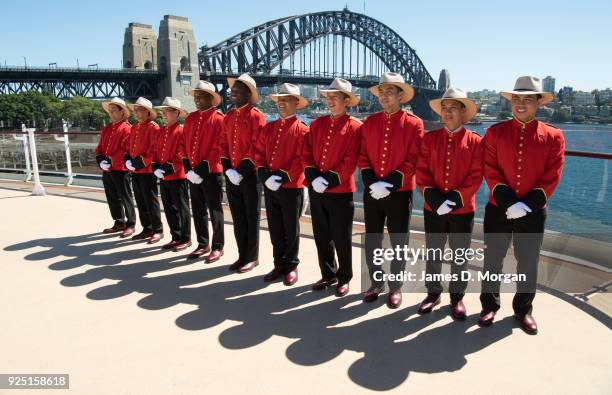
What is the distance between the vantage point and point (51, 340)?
8.45 ft

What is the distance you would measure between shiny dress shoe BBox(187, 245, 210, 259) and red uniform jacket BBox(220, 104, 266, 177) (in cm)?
93

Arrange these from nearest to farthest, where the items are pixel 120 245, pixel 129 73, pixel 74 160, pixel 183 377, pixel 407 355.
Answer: pixel 183 377
pixel 407 355
pixel 120 245
pixel 74 160
pixel 129 73

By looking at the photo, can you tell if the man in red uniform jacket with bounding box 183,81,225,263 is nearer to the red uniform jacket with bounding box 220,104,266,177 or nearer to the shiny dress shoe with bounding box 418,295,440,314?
the red uniform jacket with bounding box 220,104,266,177

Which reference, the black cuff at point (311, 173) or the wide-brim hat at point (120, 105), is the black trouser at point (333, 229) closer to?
the black cuff at point (311, 173)

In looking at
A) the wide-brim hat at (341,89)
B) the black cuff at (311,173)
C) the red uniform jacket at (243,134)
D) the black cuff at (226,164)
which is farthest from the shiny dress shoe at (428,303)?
the black cuff at (226,164)

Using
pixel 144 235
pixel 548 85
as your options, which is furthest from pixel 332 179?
pixel 548 85

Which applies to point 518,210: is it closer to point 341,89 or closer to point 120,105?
point 341,89

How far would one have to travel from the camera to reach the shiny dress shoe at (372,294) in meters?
3.09

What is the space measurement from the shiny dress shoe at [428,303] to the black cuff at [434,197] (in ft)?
2.04

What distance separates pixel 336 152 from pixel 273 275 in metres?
1.12

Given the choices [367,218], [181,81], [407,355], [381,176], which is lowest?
[407,355]

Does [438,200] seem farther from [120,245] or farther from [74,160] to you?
[74,160]

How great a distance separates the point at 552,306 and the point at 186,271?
107 inches

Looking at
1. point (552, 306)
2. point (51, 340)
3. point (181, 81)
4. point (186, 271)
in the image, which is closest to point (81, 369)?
point (51, 340)
